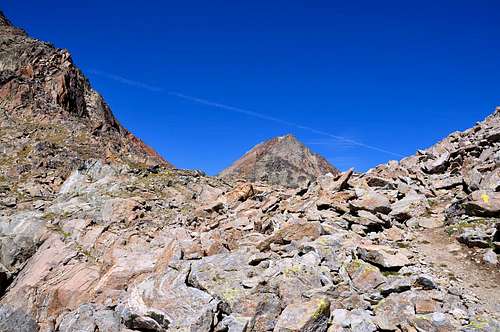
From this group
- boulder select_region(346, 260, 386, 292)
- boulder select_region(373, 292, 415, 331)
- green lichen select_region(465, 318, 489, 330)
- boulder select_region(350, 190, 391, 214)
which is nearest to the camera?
green lichen select_region(465, 318, 489, 330)

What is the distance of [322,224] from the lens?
18172 mm

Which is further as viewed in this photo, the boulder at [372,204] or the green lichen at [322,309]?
the boulder at [372,204]

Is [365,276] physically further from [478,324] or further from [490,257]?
[490,257]

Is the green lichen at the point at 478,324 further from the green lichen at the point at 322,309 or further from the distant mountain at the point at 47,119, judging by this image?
the distant mountain at the point at 47,119

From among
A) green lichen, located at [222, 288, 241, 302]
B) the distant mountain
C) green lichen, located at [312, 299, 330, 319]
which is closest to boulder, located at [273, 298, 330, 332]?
green lichen, located at [312, 299, 330, 319]

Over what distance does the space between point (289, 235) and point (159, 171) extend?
25779mm

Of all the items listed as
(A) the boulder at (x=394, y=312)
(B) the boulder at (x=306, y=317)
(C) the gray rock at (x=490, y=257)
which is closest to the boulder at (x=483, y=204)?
(C) the gray rock at (x=490, y=257)

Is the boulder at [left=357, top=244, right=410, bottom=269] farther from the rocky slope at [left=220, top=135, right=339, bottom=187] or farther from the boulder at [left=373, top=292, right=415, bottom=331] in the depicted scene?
the rocky slope at [left=220, top=135, right=339, bottom=187]

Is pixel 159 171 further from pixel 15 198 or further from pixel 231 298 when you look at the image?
pixel 231 298

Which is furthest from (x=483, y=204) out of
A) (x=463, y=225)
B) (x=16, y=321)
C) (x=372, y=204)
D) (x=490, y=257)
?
(x=16, y=321)

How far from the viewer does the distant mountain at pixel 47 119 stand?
1671 inches

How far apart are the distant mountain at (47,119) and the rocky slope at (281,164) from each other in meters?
14.3

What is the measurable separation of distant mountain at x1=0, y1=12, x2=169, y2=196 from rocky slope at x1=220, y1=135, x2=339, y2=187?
14294 mm

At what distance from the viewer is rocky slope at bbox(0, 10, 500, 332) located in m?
12.1
